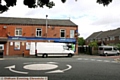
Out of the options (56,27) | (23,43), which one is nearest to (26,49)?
(23,43)

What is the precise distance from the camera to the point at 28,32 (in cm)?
4078

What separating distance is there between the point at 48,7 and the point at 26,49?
3572cm

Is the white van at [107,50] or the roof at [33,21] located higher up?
the roof at [33,21]

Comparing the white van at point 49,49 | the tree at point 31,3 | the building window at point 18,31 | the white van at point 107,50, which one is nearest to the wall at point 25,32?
the building window at point 18,31

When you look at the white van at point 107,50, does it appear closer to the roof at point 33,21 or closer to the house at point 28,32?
the house at point 28,32

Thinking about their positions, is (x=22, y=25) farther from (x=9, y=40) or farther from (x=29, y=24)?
(x=9, y=40)

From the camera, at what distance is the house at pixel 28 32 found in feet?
130

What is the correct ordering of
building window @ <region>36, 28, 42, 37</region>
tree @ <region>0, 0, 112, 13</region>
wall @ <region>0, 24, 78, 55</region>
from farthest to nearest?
building window @ <region>36, 28, 42, 37</region> < wall @ <region>0, 24, 78, 55</region> < tree @ <region>0, 0, 112, 13</region>

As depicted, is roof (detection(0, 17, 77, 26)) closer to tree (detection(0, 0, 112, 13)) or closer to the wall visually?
the wall

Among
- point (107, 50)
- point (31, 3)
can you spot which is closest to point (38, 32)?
point (107, 50)

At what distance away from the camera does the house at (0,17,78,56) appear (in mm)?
39562

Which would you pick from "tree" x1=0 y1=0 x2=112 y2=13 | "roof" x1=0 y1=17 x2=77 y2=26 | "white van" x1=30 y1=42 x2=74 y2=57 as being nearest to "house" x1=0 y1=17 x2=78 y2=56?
"roof" x1=0 y1=17 x2=77 y2=26

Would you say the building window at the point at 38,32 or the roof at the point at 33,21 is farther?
the building window at the point at 38,32

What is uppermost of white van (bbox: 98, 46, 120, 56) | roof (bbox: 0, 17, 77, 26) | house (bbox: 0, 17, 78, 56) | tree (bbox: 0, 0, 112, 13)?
roof (bbox: 0, 17, 77, 26)
